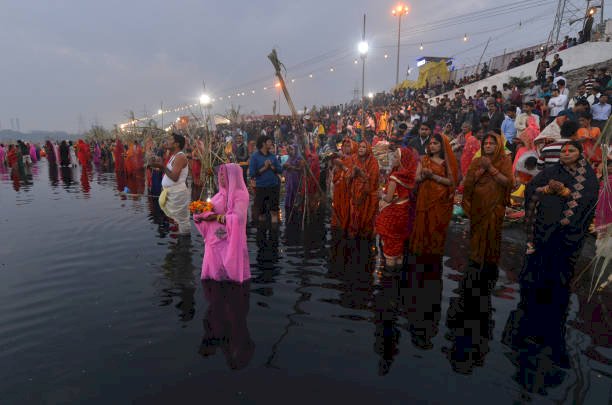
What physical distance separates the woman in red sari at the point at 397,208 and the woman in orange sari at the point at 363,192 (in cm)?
89

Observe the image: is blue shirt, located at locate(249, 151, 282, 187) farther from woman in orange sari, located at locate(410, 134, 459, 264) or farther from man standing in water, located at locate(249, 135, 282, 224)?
woman in orange sari, located at locate(410, 134, 459, 264)

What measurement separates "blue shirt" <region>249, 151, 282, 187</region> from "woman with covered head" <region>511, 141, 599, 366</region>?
4.31m

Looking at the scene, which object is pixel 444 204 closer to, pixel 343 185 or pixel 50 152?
pixel 343 185

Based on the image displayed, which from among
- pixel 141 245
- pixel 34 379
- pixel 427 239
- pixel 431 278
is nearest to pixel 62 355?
pixel 34 379

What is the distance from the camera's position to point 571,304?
3986 mm

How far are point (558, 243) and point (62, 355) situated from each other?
17.0 ft

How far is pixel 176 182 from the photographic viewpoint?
6.12 m

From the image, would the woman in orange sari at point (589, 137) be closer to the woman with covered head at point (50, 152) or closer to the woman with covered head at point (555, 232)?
the woman with covered head at point (555, 232)

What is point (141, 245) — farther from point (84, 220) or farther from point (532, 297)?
point (532, 297)

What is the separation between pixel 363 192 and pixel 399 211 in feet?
3.74

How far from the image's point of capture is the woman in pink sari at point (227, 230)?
4.43m

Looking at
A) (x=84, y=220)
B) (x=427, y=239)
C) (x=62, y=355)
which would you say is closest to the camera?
(x=62, y=355)

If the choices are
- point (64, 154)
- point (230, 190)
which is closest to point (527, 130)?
point (230, 190)

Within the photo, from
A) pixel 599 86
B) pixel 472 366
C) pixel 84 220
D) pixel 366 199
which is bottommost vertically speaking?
pixel 472 366
